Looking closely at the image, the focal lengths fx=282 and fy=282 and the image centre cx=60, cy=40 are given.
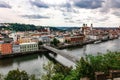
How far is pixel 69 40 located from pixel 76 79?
2400 centimetres

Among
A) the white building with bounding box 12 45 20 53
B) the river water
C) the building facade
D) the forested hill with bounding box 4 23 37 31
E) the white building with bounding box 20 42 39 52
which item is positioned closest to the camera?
the river water

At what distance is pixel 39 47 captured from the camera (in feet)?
75.4

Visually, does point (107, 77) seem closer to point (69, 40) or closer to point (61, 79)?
point (61, 79)

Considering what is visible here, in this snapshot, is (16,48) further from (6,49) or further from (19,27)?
(19,27)

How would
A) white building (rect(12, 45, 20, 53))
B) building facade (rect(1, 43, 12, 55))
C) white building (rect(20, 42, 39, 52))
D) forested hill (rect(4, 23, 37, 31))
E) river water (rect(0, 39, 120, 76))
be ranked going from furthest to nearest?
forested hill (rect(4, 23, 37, 31))
white building (rect(20, 42, 39, 52))
white building (rect(12, 45, 20, 53))
building facade (rect(1, 43, 12, 55))
river water (rect(0, 39, 120, 76))

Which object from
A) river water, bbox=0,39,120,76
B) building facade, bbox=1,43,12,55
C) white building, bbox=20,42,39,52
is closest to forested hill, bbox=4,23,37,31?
white building, bbox=20,42,39,52

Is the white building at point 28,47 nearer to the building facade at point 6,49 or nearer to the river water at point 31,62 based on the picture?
the building facade at point 6,49

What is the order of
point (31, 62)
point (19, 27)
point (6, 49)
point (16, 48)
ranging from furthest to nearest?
1. point (19, 27)
2. point (16, 48)
3. point (6, 49)
4. point (31, 62)

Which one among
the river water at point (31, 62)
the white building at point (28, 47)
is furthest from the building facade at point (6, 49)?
the river water at point (31, 62)

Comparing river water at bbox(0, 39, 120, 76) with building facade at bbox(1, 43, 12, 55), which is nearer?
river water at bbox(0, 39, 120, 76)

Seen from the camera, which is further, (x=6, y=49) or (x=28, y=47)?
(x=28, y=47)

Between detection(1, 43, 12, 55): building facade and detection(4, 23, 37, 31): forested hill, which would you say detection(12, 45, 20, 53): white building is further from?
detection(4, 23, 37, 31): forested hill

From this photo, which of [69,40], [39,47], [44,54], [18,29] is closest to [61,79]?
[44,54]

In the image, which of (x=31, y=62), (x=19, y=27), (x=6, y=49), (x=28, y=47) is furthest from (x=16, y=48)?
(x=19, y=27)
